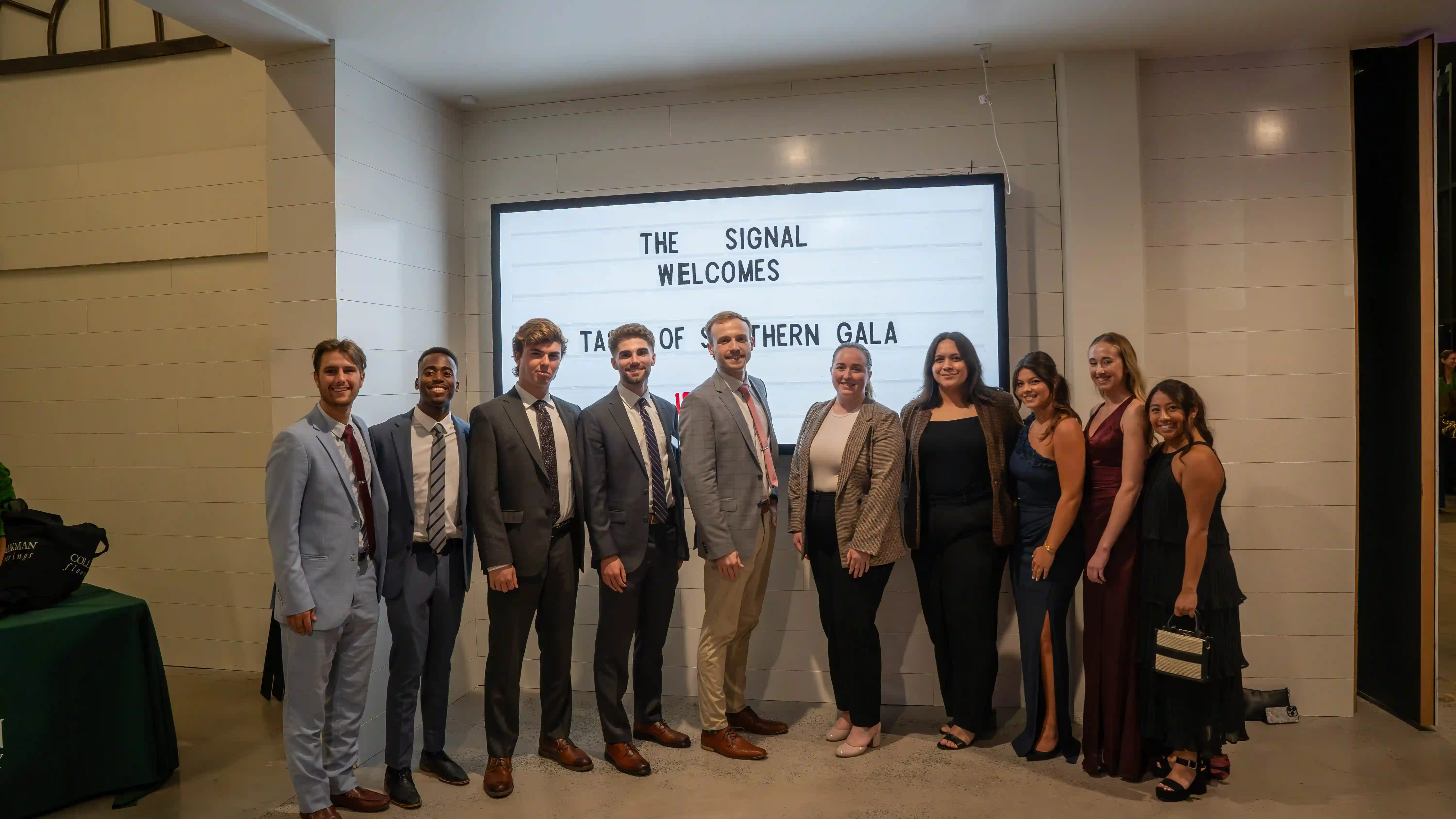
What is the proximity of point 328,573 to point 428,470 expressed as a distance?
52cm

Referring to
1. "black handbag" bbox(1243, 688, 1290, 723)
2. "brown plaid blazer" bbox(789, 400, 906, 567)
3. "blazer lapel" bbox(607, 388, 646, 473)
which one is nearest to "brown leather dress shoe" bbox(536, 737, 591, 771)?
"blazer lapel" bbox(607, 388, 646, 473)

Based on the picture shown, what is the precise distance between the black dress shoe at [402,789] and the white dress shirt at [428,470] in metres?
0.83

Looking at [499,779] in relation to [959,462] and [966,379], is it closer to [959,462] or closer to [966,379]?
[959,462]

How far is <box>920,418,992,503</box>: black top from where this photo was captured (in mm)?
3566

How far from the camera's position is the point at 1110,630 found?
3.33 m

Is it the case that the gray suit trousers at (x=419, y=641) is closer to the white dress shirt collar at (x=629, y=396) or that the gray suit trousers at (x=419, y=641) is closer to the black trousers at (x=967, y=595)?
the white dress shirt collar at (x=629, y=396)

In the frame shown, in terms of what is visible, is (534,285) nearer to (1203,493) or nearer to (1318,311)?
(1203,493)

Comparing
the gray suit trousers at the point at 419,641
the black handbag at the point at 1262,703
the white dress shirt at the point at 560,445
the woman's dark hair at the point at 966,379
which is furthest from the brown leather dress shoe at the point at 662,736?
the black handbag at the point at 1262,703

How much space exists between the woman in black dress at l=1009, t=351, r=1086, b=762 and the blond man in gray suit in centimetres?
98

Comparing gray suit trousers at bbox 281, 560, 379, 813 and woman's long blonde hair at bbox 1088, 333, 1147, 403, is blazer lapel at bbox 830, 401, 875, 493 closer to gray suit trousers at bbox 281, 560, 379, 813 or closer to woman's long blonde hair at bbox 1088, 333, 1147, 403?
woman's long blonde hair at bbox 1088, 333, 1147, 403

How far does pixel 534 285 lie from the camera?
4.40 metres

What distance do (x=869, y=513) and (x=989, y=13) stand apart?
6.62 feet

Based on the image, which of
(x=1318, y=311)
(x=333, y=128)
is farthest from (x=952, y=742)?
(x=333, y=128)

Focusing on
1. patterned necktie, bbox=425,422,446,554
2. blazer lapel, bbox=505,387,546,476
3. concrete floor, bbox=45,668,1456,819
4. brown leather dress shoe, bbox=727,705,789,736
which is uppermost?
blazer lapel, bbox=505,387,546,476
